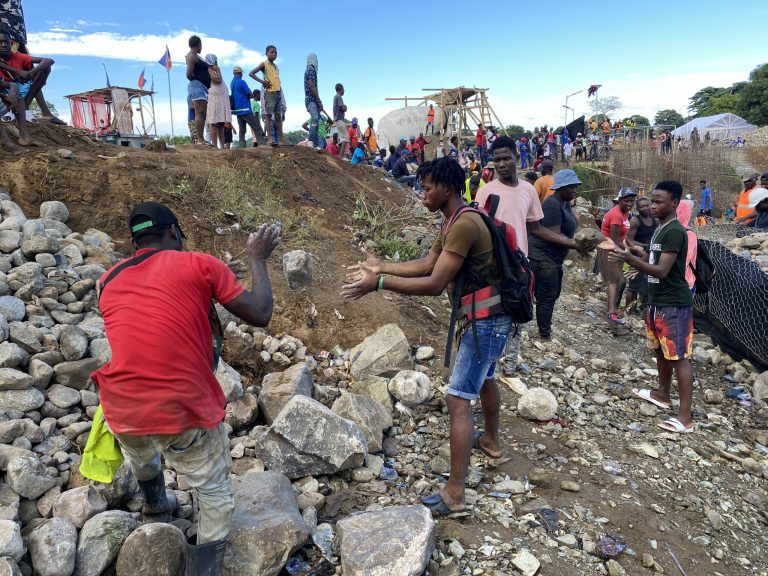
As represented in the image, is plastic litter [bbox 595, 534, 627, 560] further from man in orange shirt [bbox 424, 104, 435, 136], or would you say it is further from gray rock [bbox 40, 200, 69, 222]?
man in orange shirt [bbox 424, 104, 435, 136]

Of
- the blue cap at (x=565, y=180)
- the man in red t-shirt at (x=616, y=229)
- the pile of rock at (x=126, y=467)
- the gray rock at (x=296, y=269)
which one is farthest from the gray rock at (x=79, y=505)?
the man in red t-shirt at (x=616, y=229)

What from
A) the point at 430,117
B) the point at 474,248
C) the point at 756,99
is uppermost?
the point at 756,99

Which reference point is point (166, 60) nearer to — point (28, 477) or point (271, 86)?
point (271, 86)

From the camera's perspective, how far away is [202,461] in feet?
6.68

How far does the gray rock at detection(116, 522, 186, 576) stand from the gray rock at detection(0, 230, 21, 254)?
2.93m

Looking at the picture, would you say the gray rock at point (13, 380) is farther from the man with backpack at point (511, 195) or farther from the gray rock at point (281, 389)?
the man with backpack at point (511, 195)

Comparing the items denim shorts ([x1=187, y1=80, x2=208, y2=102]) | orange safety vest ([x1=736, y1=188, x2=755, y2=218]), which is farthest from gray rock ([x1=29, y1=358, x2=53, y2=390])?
orange safety vest ([x1=736, y1=188, x2=755, y2=218])

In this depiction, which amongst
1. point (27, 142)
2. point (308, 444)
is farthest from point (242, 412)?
point (27, 142)

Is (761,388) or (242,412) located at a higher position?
(242,412)

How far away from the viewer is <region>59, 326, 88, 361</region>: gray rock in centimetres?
318

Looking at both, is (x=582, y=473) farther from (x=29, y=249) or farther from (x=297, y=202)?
(x=297, y=202)

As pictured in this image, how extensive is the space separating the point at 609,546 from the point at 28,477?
2.77 m

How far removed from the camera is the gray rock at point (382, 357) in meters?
4.18

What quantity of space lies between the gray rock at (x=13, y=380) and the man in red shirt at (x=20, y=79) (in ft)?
13.6
